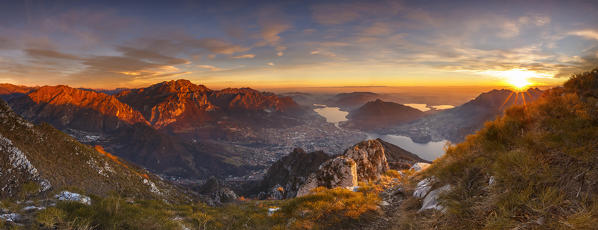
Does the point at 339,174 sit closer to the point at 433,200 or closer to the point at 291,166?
the point at 433,200

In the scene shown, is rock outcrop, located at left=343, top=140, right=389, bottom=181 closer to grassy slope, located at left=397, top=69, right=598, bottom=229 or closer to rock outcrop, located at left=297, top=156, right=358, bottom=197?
rock outcrop, located at left=297, top=156, right=358, bottom=197

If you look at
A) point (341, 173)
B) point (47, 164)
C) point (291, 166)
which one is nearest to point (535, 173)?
point (341, 173)

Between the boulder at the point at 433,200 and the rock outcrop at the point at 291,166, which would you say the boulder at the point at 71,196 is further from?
the rock outcrop at the point at 291,166

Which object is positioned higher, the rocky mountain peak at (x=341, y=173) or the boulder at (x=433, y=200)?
the boulder at (x=433, y=200)

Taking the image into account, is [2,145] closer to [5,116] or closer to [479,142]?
[5,116]

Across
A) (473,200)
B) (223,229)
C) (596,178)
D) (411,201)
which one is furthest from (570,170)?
(223,229)

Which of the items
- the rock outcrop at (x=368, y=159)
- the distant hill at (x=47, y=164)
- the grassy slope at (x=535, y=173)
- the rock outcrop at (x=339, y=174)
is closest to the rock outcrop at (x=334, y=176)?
the rock outcrop at (x=339, y=174)

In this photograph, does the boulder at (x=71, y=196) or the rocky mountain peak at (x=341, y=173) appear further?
the rocky mountain peak at (x=341, y=173)

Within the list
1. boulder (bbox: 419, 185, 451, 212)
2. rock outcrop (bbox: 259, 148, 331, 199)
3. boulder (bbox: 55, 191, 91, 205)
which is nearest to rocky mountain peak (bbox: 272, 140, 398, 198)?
boulder (bbox: 419, 185, 451, 212)

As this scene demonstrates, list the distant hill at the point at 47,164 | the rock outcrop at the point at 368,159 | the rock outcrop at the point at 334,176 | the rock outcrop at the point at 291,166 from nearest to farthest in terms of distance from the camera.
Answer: the distant hill at the point at 47,164
the rock outcrop at the point at 334,176
the rock outcrop at the point at 368,159
the rock outcrop at the point at 291,166
